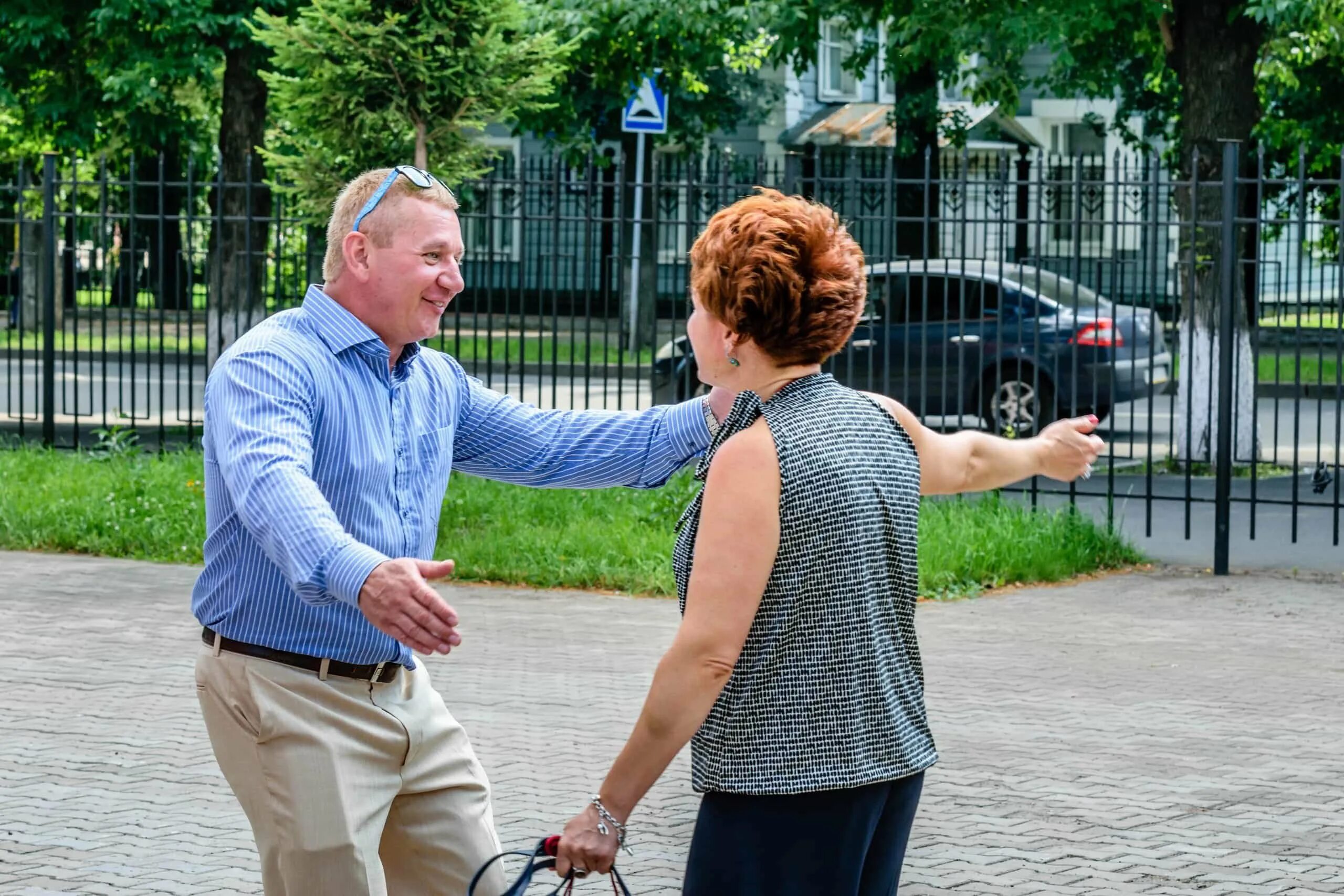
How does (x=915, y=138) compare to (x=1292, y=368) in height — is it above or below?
above

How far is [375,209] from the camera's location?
10.4ft

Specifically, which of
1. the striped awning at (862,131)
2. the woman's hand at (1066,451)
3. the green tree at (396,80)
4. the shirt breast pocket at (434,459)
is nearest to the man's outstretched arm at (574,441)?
the shirt breast pocket at (434,459)

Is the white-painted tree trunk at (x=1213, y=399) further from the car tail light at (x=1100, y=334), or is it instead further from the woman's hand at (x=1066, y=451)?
the woman's hand at (x=1066, y=451)

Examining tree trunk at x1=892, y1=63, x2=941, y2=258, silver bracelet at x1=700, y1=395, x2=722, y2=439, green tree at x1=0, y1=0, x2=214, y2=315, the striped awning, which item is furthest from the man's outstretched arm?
the striped awning

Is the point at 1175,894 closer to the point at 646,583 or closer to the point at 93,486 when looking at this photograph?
the point at 646,583

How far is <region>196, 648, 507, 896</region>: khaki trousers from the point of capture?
3.08m

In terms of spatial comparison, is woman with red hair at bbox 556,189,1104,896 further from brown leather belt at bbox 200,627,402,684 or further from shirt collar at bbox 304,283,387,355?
shirt collar at bbox 304,283,387,355

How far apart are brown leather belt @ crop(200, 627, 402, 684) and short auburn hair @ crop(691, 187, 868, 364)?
34.5 inches

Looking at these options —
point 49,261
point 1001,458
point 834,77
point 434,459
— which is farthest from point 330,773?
point 834,77

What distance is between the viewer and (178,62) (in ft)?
55.7

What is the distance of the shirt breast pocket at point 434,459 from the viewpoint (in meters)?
3.30

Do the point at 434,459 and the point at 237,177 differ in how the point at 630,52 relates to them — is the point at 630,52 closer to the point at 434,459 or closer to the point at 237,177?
the point at 237,177

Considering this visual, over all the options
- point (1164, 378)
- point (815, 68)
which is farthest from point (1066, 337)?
point (815, 68)

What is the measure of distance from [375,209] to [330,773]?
938 mm
